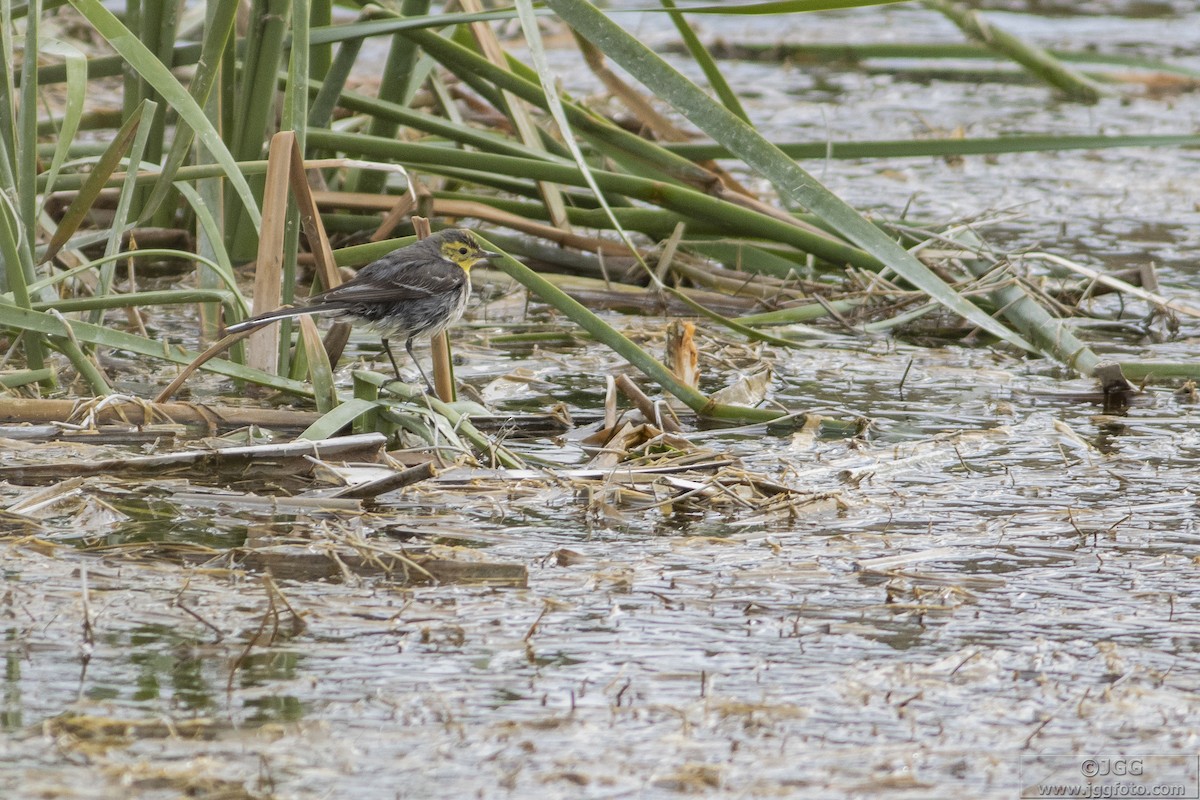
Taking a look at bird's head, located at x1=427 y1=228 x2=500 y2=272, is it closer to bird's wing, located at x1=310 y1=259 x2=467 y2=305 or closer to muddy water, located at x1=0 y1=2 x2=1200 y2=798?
bird's wing, located at x1=310 y1=259 x2=467 y2=305

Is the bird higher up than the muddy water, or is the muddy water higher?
the bird

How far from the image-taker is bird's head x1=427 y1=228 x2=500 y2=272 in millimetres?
4823

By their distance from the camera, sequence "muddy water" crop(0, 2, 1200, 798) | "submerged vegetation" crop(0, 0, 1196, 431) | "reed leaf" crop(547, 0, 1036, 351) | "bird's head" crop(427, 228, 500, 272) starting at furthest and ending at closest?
"bird's head" crop(427, 228, 500, 272), "submerged vegetation" crop(0, 0, 1196, 431), "reed leaf" crop(547, 0, 1036, 351), "muddy water" crop(0, 2, 1200, 798)

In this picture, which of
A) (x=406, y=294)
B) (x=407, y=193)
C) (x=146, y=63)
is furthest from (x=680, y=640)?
(x=407, y=193)

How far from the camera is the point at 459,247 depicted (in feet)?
16.1

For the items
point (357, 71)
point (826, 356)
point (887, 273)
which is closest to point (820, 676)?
point (826, 356)

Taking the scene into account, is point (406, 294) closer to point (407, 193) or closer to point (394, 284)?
point (394, 284)

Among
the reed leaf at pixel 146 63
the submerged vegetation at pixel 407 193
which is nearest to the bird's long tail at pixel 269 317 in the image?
the submerged vegetation at pixel 407 193

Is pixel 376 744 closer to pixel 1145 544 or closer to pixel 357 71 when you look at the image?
pixel 1145 544

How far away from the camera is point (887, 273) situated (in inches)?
238

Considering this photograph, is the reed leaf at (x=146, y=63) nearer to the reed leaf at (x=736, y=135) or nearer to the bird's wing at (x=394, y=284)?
the bird's wing at (x=394, y=284)

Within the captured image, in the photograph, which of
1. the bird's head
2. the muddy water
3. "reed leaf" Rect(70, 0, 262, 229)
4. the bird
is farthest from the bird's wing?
the muddy water

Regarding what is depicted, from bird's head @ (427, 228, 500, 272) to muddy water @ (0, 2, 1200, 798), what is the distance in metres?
0.81

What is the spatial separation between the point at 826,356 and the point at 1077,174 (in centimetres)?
373
